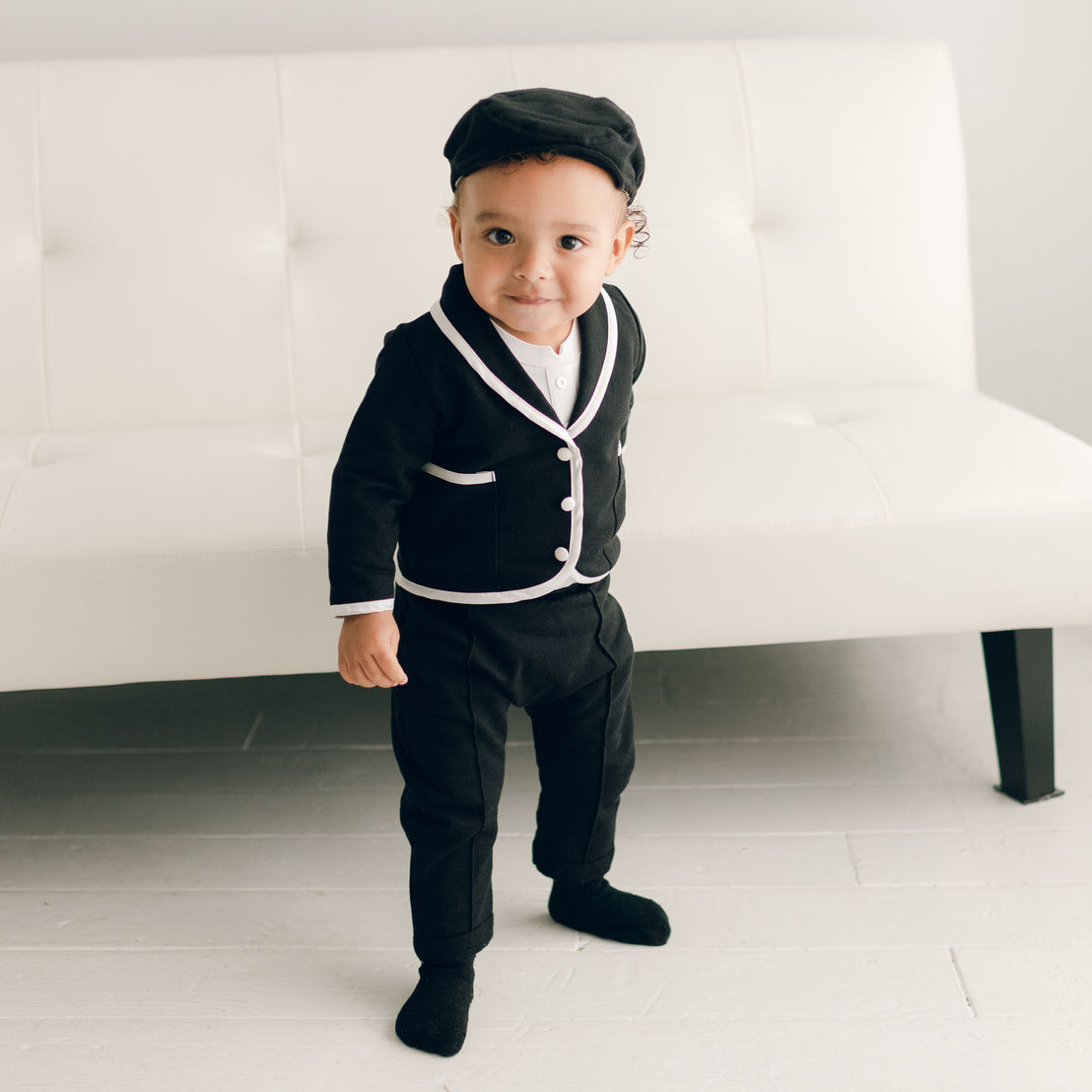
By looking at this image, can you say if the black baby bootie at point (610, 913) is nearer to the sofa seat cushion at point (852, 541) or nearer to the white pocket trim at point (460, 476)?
the sofa seat cushion at point (852, 541)

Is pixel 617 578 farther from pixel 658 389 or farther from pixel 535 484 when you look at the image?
pixel 658 389

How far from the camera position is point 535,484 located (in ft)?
2.81

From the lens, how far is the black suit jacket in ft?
2.74

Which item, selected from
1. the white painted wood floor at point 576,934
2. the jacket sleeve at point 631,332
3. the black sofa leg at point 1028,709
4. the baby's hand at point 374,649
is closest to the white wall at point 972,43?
the white painted wood floor at point 576,934

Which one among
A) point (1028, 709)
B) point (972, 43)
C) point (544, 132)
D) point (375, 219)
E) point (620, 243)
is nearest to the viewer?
point (544, 132)

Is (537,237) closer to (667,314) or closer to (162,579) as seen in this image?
(162,579)

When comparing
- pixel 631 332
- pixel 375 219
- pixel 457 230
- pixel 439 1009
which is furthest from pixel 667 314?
pixel 439 1009

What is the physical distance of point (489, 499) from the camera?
86cm

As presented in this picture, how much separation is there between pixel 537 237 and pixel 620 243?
0.10m

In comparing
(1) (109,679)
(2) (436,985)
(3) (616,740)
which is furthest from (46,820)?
(3) (616,740)

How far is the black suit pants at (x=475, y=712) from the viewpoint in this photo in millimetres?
882

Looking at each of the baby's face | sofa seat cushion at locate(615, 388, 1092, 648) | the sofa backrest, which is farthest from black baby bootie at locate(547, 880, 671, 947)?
the sofa backrest

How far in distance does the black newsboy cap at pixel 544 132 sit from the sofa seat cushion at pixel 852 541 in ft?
1.18

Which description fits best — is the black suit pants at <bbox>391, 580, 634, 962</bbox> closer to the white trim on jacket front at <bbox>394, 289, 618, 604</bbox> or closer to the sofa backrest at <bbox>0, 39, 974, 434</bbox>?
the white trim on jacket front at <bbox>394, 289, 618, 604</bbox>
